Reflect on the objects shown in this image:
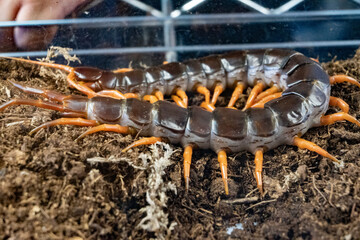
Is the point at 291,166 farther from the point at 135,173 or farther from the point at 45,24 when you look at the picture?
the point at 45,24

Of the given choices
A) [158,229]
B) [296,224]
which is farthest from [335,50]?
[158,229]

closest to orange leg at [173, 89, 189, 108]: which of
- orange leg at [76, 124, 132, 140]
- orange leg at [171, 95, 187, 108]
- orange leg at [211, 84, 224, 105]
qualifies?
orange leg at [171, 95, 187, 108]

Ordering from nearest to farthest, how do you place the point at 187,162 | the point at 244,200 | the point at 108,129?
1. the point at 244,200
2. the point at 187,162
3. the point at 108,129

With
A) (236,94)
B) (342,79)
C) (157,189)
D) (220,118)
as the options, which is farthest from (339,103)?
(157,189)

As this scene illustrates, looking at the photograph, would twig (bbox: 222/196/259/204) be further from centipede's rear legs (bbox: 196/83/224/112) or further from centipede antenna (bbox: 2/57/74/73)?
centipede antenna (bbox: 2/57/74/73)

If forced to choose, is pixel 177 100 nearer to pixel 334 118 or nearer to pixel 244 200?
pixel 244 200
